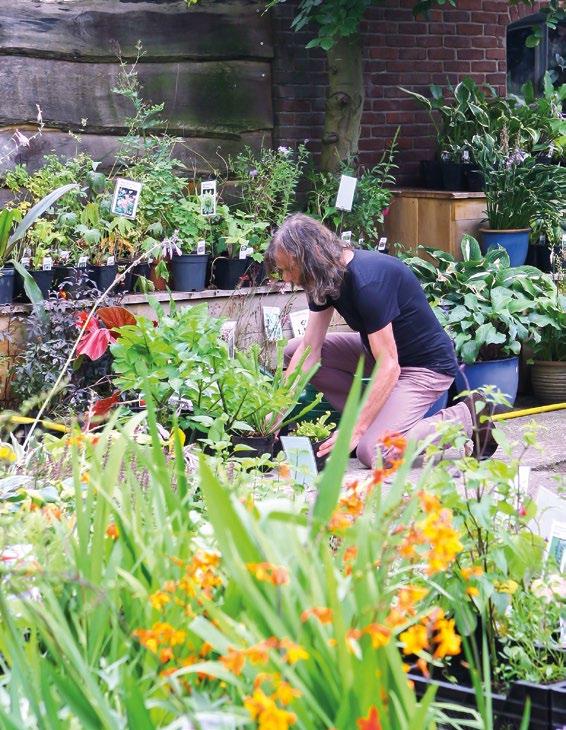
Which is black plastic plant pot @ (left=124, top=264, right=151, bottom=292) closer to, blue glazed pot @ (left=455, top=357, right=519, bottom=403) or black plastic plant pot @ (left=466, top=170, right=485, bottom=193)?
blue glazed pot @ (left=455, top=357, right=519, bottom=403)

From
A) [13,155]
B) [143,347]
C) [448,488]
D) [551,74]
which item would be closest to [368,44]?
[551,74]

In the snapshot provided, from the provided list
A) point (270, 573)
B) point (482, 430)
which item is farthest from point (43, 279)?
point (270, 573)

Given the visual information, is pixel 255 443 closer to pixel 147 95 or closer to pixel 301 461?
pixel 301 461

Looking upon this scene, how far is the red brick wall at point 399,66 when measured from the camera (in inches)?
257

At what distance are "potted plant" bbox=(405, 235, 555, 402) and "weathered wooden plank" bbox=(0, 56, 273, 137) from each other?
4.47ft

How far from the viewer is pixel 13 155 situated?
18.4ft

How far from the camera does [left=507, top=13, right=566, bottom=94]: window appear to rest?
804cm

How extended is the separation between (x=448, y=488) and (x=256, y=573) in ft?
1.99

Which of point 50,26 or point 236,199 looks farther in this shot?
point 236,199

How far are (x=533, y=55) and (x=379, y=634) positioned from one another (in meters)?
7.60

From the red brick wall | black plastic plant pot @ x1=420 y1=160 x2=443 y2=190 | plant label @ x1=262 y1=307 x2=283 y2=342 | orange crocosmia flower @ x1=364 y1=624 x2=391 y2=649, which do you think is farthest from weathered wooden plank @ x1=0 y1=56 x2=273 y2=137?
orange crocosmia flower @ x1=364 y1=624 x2=391 y2=649

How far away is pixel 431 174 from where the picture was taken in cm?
693

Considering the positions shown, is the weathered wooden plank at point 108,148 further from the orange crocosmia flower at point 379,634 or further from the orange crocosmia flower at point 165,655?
the orange crocosmia flower at point 379,634

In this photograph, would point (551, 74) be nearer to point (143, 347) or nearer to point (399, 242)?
point (399, 242)
